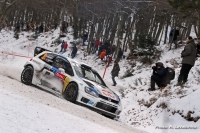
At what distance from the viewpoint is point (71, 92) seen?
1201 cm

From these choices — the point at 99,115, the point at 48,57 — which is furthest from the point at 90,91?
the point at 48,57

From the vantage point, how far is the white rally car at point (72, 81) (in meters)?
11.8

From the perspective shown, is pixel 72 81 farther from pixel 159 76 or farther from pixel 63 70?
pixel 159 76

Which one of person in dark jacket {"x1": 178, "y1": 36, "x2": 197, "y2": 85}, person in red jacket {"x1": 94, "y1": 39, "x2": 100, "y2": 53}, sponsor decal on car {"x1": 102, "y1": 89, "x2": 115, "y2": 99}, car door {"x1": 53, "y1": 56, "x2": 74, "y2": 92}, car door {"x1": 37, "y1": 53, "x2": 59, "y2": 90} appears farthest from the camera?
person in red jacket {"x1": 94, "y1": 39, "x2": 100, "y2": 53}

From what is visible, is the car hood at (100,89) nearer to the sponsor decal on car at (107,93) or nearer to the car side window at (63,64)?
the sponsor decal on car at (107,93)

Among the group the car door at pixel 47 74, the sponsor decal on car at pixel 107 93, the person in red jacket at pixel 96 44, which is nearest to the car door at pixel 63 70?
the car door at pixel 47 74

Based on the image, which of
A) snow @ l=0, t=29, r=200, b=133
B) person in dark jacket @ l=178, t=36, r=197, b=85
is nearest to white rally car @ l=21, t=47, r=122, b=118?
snow @ l=0, t=29, r=200, b=133

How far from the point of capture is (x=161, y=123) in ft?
38.0

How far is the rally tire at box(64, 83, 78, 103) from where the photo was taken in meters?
11.9

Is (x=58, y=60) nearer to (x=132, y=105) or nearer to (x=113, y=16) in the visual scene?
(x=132, y=105)

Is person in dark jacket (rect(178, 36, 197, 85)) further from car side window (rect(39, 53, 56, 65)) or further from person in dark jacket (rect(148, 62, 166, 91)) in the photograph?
car side window (rect(39, 53, 56, 65))

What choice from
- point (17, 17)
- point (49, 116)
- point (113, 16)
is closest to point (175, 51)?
point (113, 16)

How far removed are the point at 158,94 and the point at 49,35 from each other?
36.6 m

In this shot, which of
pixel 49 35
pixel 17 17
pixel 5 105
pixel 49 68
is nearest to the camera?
pixel 5 105
